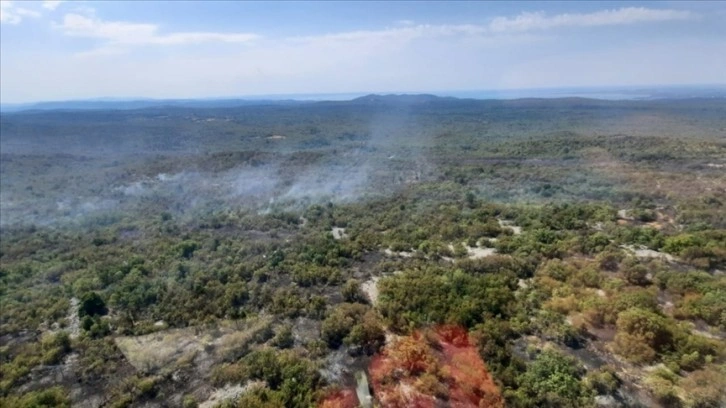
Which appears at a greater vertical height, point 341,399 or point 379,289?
point 379,289

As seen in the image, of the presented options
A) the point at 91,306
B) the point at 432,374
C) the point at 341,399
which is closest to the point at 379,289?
the point at 432,374

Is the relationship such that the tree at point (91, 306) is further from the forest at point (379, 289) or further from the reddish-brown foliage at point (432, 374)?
the reddish-brown foliage at point (432, 374)

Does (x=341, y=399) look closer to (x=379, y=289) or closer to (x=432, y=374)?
(x=432, y=374)

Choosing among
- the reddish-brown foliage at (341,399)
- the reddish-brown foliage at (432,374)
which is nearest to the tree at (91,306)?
the reddish-brown foliage at (341,399)

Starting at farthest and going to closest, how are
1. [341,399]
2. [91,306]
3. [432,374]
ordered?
1. [91,306]
2. [432,374]
3. [341,399]

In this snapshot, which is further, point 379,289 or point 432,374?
point 379,289

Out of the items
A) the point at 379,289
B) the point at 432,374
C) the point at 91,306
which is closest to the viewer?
the point at 432,374

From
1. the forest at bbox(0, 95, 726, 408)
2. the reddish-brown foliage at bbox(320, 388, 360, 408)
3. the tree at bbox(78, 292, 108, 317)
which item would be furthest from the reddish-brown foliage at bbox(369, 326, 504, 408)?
the tree at bbox(78, 292, 108, 317)

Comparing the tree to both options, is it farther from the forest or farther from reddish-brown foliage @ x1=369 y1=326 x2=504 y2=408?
reddish-brown foliage @ x1=369 y1=326 x2=504 y2=408

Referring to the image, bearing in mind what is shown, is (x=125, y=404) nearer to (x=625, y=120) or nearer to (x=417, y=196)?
(x=417, y=196)

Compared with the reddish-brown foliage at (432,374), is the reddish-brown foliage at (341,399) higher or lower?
lower
